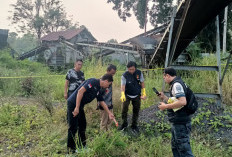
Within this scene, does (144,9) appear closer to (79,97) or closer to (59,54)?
(59,54)

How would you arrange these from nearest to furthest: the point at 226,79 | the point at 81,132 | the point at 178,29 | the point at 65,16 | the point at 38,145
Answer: the point at 81,132 → the point at 38,145 → the point at 178,29 → the point at 226,79 → the point at 65,16

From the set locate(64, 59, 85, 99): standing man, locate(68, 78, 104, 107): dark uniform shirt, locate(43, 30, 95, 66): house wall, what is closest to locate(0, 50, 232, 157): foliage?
locate(68, 78, 104, 107): dark uniform shirt

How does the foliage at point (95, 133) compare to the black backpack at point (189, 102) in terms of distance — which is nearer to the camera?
the black backpack at point (189, 102)

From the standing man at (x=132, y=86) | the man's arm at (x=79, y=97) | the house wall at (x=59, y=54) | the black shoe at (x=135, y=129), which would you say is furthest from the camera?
the house wall at (x=59, y=54)

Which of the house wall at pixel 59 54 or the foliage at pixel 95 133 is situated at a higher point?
the house wall at pixel 59 54

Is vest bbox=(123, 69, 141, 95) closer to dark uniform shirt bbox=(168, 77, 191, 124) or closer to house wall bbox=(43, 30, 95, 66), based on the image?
dark uniform shirt bbox=(168, 77, 191, 124)

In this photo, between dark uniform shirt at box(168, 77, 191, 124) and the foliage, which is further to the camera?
the foliage

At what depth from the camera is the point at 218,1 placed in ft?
13.0

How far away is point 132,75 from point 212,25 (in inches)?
420

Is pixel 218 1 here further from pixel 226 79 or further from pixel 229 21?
pixel 229 21

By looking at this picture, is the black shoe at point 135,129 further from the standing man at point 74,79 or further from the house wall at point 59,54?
the house wall at point 59,54

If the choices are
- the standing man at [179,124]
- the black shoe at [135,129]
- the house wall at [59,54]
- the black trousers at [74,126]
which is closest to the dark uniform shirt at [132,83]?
the black shoe at [135,129]

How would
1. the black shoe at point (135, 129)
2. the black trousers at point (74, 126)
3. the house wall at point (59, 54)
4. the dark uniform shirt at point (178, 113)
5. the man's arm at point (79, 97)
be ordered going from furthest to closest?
the house wall at point (59, 54) < the black shoe at point (135, 129) < the black trousers at point (74, 126) < the man's arm at point (79, 97) < the dark uniform shirt at point (178, 113)

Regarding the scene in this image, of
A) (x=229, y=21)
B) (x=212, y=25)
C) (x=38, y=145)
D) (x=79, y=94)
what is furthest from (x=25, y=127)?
(x=229, y=21)
